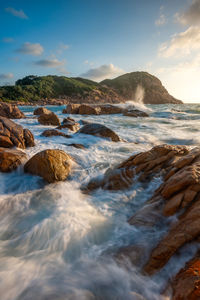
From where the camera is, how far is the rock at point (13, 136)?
455cm

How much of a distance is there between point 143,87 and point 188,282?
105 metres

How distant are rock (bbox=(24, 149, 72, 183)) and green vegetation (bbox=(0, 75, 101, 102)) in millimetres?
43276

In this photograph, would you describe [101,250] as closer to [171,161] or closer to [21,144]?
[171,161]

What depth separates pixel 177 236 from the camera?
1768mm

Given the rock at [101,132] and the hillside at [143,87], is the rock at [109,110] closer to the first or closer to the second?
the rock at [101,132]

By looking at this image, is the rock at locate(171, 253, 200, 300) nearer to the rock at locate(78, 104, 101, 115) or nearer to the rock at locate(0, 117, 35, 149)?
the rock at locate(0, 117, 35, 149)

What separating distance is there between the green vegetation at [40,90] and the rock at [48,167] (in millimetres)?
43276

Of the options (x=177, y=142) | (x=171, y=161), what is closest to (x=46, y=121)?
(x=177, y=142)

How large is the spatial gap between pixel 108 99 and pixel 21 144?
63.1 meters

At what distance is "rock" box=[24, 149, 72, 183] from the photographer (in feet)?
11.6

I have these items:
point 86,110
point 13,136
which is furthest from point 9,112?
point 86,110

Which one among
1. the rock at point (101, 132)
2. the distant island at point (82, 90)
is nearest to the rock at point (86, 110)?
the rock at point (101, 132)

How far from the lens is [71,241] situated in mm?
2223

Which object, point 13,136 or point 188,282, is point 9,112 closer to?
point 13,136
